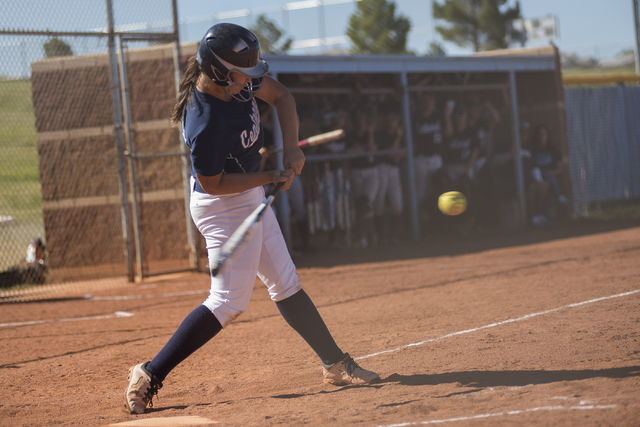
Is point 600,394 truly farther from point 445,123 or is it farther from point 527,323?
point 445,123

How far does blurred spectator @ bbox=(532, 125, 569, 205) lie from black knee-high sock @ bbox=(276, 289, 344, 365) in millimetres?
9924

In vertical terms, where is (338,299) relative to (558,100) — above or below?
below

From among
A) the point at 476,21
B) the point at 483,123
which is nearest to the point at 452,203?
the point at 483,123

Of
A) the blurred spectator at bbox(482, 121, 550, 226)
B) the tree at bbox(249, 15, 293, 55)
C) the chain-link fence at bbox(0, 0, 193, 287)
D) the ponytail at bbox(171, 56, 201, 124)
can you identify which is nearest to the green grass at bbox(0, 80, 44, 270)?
the chain-link fence at bbox(0, 0, 193, 287)

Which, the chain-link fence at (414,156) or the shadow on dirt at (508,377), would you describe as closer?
the shadow on dirt at (508,377)

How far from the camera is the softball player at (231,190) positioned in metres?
3.30

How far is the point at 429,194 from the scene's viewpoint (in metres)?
12.1

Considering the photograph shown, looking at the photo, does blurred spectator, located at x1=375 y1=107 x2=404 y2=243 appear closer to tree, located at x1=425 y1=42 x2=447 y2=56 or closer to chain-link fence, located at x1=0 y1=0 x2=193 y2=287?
chain-link fence, located at x1=0 y1=0 x2=193 y2=287

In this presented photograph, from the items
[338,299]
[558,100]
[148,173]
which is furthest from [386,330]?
[558,100]

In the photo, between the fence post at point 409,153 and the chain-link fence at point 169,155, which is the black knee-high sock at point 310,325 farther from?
the fence post at point 409,153

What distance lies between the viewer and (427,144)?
38.4 feet

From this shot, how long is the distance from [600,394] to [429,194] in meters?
9.12

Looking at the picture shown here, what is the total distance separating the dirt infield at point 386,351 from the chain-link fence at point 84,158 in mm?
1337

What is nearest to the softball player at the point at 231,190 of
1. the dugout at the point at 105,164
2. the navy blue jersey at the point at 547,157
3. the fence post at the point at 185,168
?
the fence post at the point at 185,168
